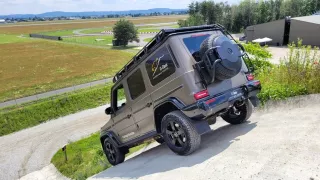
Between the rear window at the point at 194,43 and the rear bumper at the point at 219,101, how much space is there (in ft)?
3.43

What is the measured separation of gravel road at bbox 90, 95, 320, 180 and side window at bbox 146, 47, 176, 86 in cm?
189

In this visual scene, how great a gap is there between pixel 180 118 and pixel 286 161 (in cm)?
219

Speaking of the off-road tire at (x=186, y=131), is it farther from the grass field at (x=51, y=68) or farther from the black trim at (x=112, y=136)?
the grass field at (x=51, y=68)

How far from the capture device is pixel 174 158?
6.56m

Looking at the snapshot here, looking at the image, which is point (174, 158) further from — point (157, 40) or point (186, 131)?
point (157, 40)

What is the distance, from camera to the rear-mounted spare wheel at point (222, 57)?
5.90 metres

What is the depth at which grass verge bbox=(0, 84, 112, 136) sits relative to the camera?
2371 centimetres

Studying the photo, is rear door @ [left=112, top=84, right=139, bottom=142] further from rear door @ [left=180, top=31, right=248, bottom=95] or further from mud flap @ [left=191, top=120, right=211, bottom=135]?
rear door @ [left=180, top=31, right=248, bottom=95]

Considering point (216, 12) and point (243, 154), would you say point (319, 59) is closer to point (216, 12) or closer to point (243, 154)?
point (243, 154)

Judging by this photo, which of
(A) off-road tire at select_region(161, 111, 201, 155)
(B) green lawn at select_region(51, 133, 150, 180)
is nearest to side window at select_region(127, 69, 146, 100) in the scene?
(A) off-road tire at select_region(161, 111, 201, 155)

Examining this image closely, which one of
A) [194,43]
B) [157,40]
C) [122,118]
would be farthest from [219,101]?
[122,118]

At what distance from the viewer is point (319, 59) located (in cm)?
886

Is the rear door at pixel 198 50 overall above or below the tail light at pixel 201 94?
above

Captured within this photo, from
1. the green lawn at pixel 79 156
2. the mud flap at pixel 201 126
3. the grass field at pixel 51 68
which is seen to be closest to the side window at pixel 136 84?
the mud flap at pixel 201 126
